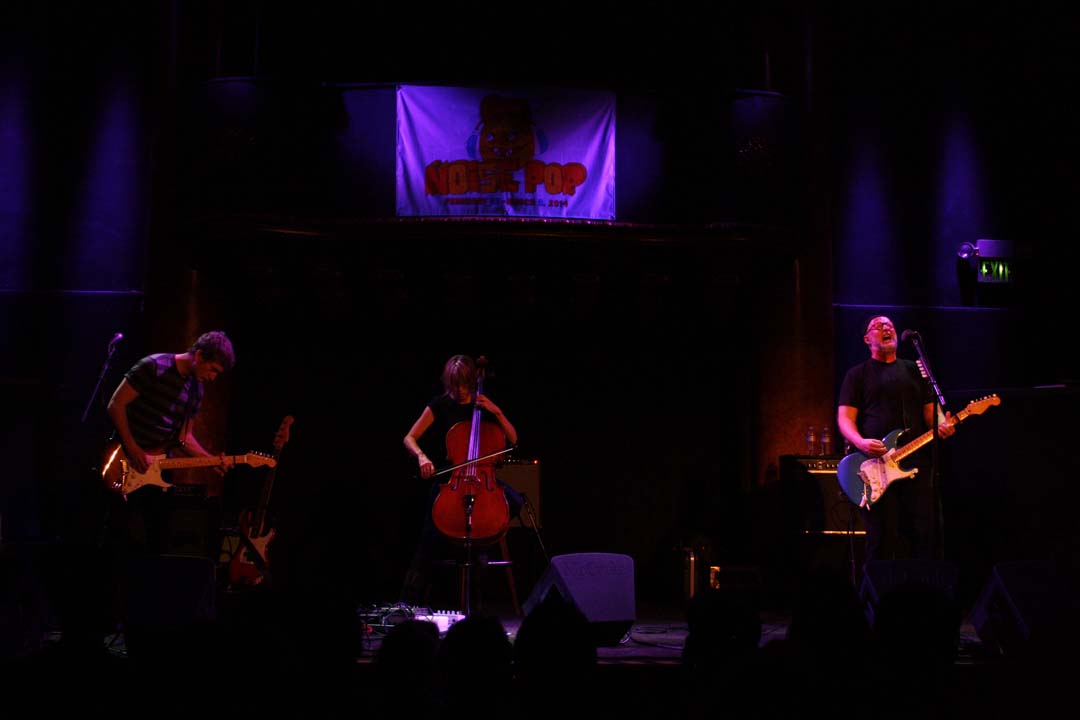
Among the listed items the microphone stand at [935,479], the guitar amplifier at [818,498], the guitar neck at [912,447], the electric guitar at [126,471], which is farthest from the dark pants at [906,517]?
the electric guitar at [126,471]

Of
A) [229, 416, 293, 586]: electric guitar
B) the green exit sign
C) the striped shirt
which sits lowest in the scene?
[229, 416, 293, 586]: electric guitar

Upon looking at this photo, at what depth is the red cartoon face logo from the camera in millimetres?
9086

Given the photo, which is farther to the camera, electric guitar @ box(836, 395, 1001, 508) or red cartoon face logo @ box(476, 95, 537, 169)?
red cartoon face logo @ box(476, 95, 537, 169)

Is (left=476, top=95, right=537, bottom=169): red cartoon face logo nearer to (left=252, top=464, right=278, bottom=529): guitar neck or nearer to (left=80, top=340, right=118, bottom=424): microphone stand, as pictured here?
(left=252, top=464, right=278, bottom=529): guitar neck

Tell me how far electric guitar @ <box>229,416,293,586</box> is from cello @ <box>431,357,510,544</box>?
1.86m

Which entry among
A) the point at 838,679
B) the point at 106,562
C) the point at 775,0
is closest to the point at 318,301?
the point at 106,562

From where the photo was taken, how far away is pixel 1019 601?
16.2 ft

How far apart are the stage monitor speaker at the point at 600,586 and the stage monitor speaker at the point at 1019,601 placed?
190 centimetres

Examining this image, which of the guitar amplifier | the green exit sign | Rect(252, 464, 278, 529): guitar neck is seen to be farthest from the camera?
the green exit sign

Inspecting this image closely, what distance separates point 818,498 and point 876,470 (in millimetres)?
1528

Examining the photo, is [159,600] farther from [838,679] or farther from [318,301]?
[318,301]

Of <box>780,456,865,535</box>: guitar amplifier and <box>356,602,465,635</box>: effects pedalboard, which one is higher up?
<box>780,456,865,535</box>: guitar amplifier

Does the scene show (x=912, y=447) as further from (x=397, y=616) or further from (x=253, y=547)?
(x=253, y=547)

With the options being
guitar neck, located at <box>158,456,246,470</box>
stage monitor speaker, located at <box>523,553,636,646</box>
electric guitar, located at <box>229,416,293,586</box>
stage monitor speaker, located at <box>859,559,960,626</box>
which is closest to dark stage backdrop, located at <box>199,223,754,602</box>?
electric guitar, located at <box>229,416,293,586</box>
